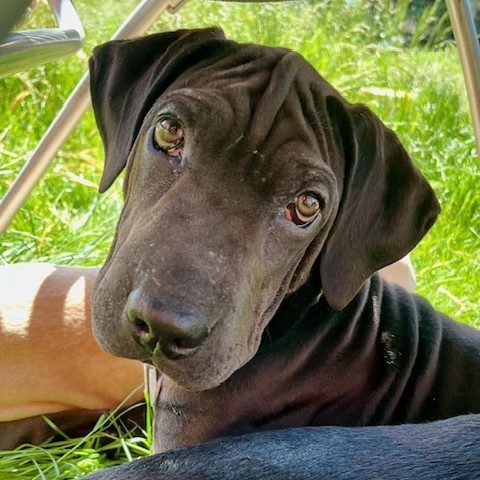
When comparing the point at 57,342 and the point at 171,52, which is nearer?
the point at 171,52

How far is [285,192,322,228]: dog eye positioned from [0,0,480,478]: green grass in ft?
4.69

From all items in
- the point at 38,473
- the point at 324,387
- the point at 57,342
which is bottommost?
the point at 38,473

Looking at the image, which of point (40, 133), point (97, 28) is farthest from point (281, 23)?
point (40, 133)

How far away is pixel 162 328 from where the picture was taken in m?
2.00

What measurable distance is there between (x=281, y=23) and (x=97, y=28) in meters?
1.29

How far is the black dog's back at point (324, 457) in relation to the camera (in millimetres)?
2107

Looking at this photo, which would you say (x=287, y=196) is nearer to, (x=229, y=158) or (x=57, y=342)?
(x=229, y=158)

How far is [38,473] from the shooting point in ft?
10.3

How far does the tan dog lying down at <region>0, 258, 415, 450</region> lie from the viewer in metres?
3.14

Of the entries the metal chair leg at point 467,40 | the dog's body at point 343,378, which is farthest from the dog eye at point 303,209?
the metal chair leg at point 467,40

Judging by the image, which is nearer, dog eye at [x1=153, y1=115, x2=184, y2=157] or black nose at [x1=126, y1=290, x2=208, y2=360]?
black nose at [x1=126, y1=290, x2=208, y2=360]

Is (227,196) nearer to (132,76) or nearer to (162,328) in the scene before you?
(162,328)

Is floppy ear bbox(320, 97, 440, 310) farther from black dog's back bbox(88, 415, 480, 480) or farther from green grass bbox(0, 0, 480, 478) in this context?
green grass bbox(0, 0, 480, 478)

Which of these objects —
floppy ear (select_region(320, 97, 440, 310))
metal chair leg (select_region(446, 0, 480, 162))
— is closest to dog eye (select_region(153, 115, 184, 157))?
floppy ear (select_region(320, 97, 440, 310))
